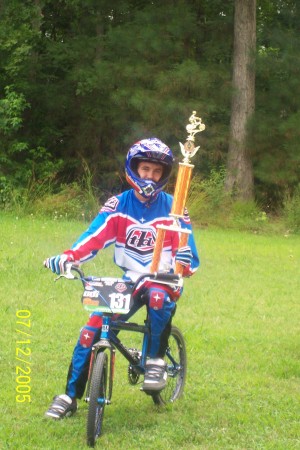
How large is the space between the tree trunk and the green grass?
305 inches

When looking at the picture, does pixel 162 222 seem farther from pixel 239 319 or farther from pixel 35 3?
pixel 35 3

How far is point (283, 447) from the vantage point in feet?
17.2

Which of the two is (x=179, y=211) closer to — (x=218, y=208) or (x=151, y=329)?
(x=151, y=329)

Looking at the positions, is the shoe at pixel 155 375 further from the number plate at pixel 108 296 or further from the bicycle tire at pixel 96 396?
the number plate at pixel 108 296

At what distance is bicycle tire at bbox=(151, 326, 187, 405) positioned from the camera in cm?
601

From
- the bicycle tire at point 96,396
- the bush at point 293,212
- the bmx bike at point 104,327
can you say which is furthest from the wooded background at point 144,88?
the bicycle tire at point 96,396

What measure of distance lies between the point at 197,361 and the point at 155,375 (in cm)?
194

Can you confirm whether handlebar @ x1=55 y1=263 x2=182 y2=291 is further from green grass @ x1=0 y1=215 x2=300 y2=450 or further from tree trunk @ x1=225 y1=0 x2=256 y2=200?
tree trunk @ x1=225 y1=0 x2=256 y2=200

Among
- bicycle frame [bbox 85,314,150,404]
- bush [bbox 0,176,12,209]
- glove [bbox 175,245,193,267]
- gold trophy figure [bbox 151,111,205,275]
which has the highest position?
gold trophy figure [bbox 151,111,205,275]

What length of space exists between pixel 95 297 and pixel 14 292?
445cm


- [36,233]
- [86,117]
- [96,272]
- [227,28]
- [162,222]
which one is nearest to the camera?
[162,222]

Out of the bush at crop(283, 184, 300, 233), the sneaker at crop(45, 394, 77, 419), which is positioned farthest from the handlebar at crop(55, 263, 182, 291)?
the bush at crop(283, 184, 300, 233)

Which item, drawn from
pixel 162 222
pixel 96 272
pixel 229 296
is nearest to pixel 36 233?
pixel 96 272

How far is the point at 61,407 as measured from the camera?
5.47 metres
